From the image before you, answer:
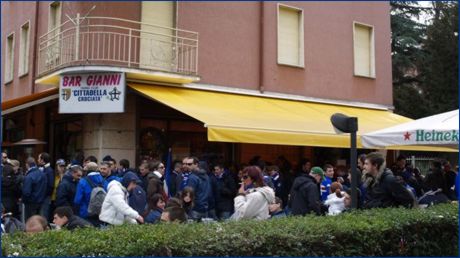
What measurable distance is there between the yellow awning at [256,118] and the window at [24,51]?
6.65 m

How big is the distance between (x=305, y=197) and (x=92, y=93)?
22.1ft

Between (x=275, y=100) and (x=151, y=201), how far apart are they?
8.76 meters

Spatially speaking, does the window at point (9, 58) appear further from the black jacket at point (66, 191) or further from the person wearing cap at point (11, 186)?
the black jacket at point (66, 191)

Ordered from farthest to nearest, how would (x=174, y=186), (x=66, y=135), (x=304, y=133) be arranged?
1. (x=66, y=135)
2. (x=304, y=133)
3. (x=174, y=186)

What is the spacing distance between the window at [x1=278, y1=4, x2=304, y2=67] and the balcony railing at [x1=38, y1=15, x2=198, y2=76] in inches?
132

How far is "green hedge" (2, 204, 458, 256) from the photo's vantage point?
4824mm

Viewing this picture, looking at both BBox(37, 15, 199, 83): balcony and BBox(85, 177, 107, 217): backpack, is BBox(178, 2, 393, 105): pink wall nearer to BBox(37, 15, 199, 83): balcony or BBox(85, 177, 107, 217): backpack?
BBox(37, 15, 199, 83): balcony

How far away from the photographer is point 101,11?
13766 mm

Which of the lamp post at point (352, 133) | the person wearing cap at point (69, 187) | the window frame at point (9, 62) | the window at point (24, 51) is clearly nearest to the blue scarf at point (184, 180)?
the person wearing cap at point (69, 187)

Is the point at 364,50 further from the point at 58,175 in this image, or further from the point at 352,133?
the point at 352,133

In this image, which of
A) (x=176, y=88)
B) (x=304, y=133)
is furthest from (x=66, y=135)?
(x=304, y=133)

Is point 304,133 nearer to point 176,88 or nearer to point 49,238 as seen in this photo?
point 176,88

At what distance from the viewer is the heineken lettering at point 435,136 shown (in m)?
7.32

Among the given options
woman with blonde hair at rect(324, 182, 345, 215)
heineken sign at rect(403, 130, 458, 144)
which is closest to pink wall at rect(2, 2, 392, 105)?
woman with blonde hair at rect(324, 182, 345, 215)
